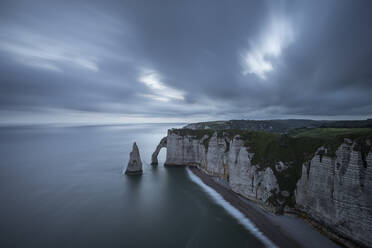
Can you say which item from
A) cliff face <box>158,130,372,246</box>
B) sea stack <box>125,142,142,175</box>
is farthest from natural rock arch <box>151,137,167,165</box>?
cliff face <box>158,130,372,246</box>

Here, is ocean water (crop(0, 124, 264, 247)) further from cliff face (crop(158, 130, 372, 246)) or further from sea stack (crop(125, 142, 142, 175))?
cliff face (crop(158, 130, 372, 246))

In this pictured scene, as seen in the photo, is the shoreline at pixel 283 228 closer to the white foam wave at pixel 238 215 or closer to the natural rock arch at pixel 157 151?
the white foam wave at pixel 238 215

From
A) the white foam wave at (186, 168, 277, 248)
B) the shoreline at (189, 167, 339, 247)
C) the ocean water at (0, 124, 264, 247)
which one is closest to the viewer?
the shoreline at (189, 167, 339, 247)

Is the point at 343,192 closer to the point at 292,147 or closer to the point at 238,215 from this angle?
the point at 292,147

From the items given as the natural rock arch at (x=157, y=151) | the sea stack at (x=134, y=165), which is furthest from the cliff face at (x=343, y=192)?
the natural rock arch at (x=157, y=151)

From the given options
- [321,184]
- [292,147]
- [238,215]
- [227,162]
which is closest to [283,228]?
[238,215]

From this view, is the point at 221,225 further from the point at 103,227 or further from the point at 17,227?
the point at 17,227
